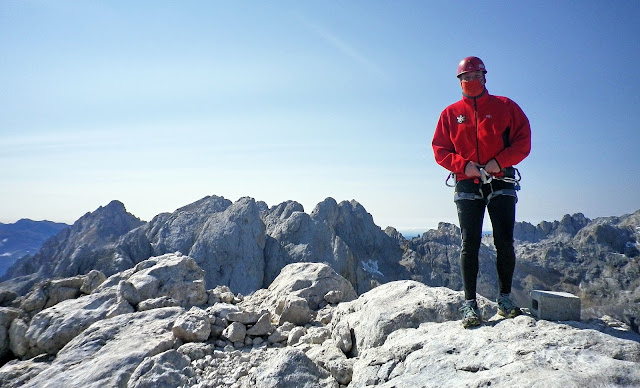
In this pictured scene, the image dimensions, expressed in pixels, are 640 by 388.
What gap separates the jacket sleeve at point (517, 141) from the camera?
4.83 meters

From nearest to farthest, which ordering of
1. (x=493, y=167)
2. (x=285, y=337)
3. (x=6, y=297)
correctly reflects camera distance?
1. (x=493, y=167)
2. (x=285, y=337)
3. (x=6, y=297)

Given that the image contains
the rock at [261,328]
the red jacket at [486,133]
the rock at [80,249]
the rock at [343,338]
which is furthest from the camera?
the rock at [80,249]

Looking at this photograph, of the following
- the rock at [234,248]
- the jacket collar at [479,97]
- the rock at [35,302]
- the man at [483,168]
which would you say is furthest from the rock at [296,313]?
the rock at [234,248]

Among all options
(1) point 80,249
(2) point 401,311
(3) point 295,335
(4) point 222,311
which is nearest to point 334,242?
(1) point 80,249

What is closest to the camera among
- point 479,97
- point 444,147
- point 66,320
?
point 479,97

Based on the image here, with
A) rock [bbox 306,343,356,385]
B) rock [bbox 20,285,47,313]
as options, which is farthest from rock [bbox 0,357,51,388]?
rock [bbox 306,343,356,385]

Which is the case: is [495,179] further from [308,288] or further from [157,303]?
[157,303]

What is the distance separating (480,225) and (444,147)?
1.23 metres

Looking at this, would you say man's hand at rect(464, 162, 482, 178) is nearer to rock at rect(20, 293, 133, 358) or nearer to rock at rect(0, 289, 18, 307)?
rock at rect(20, 293, 133, 358)

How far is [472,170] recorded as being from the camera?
4906mm

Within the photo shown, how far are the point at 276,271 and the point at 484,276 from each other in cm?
3863

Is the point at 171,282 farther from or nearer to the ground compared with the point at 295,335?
farther from the ground

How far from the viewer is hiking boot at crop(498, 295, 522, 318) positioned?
481cm

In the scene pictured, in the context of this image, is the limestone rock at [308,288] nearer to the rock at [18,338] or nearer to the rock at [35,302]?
the rock at [18,338]
